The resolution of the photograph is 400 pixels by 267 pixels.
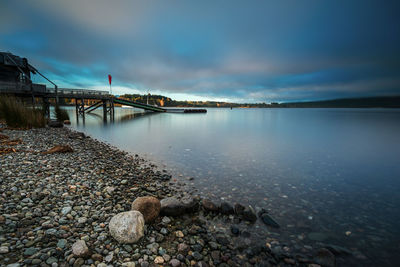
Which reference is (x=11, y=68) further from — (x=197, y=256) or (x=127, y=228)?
(x=197, y=256)

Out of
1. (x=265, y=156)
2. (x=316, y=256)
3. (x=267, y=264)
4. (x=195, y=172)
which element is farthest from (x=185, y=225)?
(x=265, y=156)

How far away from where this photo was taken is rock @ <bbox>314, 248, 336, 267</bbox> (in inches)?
147

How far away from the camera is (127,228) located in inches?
142

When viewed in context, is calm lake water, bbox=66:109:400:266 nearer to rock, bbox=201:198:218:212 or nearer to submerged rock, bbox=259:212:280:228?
submerged rock, bbox=259:212:280:228

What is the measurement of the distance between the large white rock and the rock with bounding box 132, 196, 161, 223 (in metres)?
0.48

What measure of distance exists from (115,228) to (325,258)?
15.0ft

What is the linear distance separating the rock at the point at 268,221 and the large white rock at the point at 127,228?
11.2ft

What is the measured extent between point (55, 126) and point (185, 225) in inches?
994

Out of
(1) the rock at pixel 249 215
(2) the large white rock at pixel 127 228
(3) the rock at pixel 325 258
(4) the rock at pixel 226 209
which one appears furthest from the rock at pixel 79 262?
(3) the rock at pixel 325 258

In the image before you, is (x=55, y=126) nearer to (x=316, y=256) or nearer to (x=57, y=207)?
(x=57, y=207)

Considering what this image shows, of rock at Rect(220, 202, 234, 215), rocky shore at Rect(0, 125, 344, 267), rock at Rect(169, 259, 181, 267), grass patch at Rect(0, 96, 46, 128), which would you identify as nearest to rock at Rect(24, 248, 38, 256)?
rocky shore at Rect(0, 125, 344, 267)

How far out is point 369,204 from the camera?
6.35m

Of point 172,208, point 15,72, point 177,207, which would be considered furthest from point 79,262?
point 15,72

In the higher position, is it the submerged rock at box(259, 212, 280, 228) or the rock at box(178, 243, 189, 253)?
the rock at box(178, 243, 189, 253)
